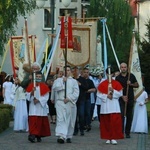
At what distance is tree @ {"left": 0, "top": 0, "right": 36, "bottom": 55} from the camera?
22997 mm

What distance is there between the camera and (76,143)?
57.2ft

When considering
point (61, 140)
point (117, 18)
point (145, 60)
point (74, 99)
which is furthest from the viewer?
point (117, 18)

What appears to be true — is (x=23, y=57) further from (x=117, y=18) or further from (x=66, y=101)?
(x=117, y=18)

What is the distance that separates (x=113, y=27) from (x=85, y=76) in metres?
38.0

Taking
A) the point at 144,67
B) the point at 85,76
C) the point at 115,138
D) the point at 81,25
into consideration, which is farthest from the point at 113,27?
the point at 115,138

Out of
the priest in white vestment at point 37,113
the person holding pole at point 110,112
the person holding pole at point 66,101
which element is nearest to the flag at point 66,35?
the person holding pole at point 66,101

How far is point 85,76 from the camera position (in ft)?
68.2

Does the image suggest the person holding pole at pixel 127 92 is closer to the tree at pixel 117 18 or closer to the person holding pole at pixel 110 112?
Result: the person holding pole at pixel 110 112

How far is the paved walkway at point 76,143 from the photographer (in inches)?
641

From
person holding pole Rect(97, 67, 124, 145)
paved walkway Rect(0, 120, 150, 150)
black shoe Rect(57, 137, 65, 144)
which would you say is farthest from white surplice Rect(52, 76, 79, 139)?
person holding pole Rect(97, 67, 124, 145)

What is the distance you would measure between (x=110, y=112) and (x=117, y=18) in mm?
42097

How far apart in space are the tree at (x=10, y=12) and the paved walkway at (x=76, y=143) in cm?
458

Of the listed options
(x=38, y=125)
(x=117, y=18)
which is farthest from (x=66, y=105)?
(x=117, y=18)

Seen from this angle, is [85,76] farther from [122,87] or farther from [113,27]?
[113,27]
